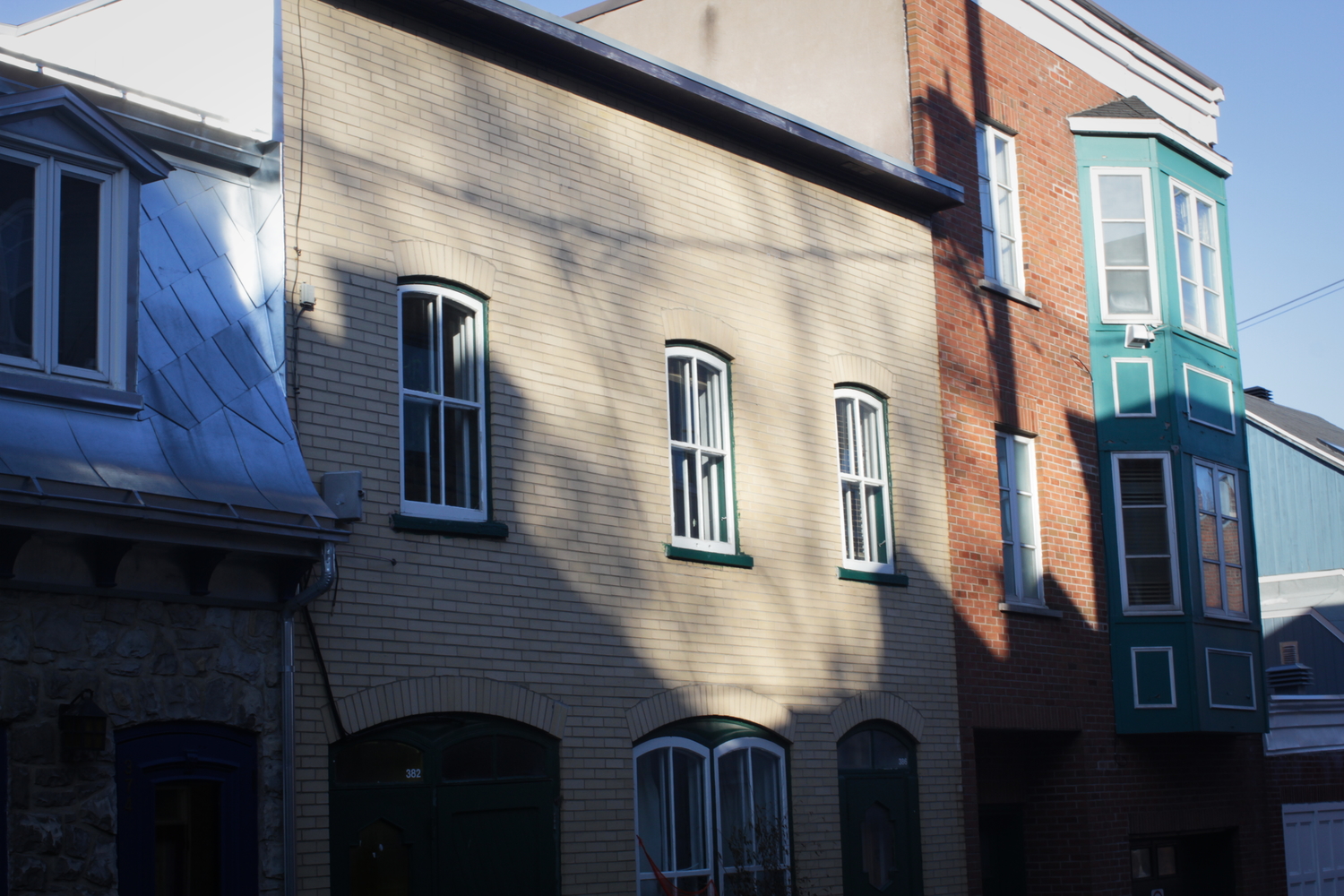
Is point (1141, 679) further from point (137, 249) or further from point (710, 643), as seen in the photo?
point (137, 249)

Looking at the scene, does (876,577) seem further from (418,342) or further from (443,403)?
(418,342)

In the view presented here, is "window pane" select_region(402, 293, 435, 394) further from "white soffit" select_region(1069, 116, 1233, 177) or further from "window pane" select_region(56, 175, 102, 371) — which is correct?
"white soffit" select_region(1069, 116, 1233, 177)

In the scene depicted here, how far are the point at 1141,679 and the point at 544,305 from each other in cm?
891

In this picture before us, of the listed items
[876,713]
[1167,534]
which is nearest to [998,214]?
[1167,534]

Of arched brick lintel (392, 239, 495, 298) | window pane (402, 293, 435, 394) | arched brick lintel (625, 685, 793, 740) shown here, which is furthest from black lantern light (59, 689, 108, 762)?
arched brick lintel (625, 685, 793, 740)

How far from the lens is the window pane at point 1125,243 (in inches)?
695

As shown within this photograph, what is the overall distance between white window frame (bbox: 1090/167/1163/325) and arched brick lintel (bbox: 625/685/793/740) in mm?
7495

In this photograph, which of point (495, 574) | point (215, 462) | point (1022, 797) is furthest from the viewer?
point (1022, 797)

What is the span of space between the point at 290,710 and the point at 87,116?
359 centimetres

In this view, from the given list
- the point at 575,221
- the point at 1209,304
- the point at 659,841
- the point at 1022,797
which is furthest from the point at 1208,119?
the point at 659,841

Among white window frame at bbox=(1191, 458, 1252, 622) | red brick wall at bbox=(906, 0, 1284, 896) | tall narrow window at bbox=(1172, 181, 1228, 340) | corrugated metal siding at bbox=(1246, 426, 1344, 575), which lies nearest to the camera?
red brick wall at bbox=(906, 0, 1284, 896)

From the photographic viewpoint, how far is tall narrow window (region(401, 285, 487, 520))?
33.7 ft

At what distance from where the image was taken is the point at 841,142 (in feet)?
45.6

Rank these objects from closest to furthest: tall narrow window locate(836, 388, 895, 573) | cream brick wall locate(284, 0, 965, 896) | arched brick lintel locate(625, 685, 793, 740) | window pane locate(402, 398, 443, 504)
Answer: cream brick wall locate(284, 0, 965, 896)
window pane locate(402, 398, 443, 504)
arched brick lintel locate(625, 685, 793, 740)
tall narrow window locate(836, 388, 895, 573)
